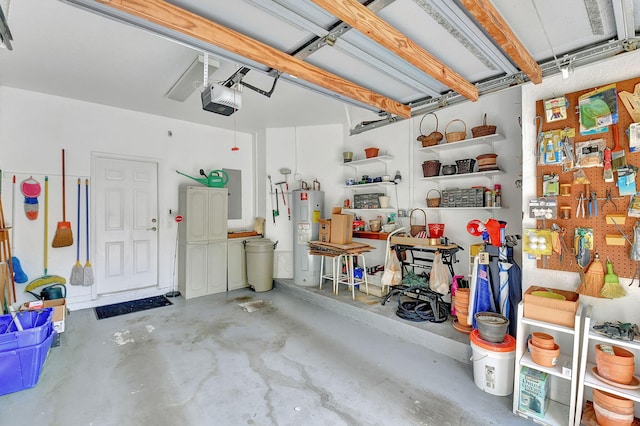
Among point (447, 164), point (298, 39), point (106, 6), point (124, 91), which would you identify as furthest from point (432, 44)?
point (124, 91)

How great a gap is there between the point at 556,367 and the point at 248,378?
2254 millimetres

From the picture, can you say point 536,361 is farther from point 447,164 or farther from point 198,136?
point 198,136

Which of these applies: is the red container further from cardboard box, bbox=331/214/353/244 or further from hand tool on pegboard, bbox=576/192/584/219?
hand tool on pegboard, bbox=576/192/584/219

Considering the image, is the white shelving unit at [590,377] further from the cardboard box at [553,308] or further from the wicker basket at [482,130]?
the wicker basket at [482,130]

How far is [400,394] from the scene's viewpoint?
7.42 ft

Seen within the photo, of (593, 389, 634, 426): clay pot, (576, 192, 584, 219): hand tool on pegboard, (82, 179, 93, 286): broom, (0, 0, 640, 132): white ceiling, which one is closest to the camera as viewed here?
(0, 0, 640, 132): white ceiling

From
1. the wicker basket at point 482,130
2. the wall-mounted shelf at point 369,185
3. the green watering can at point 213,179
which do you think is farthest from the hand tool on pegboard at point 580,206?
the green watering can at point 213,179

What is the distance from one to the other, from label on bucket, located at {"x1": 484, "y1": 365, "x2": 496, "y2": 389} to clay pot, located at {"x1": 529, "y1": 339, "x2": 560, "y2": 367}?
0.31m

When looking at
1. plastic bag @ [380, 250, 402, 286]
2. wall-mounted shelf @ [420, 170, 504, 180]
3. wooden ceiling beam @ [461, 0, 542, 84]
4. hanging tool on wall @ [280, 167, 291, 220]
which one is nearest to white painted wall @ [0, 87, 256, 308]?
hanging tool on wall @ [280, 167, 291, 220]

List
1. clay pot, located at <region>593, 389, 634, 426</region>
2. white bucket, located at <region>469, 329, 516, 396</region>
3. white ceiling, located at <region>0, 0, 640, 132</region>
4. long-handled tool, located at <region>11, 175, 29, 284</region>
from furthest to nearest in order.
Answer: long-handled tool, located at <region>11, 175, 29, 284</region> → white bucket, located at <region>469, 329, 516, 396</region> → clay pot, located at <region>593, 389, 634, 426</region> → white ceiling, located at <region>0, 0, 640, 132</region>

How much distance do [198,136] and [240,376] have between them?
4.02 m

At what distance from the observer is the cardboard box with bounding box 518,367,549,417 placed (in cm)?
197

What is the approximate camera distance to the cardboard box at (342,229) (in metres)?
4.41

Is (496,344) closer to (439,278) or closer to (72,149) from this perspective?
(439,278)
